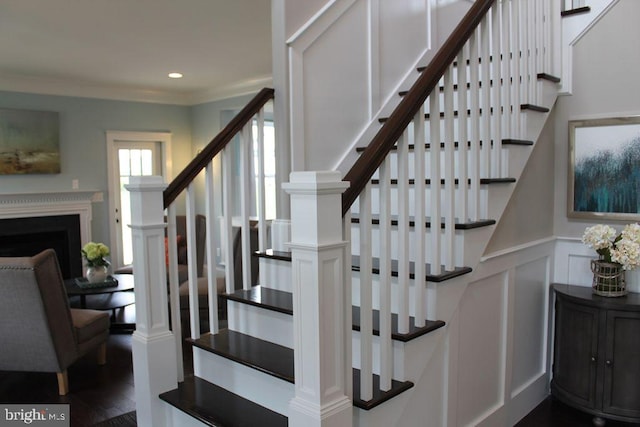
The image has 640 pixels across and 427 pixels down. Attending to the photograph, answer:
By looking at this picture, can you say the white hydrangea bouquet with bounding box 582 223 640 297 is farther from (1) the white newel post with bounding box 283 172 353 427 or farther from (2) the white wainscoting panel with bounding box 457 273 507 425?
(1) the white newel post with bounding box 283 172 353 427

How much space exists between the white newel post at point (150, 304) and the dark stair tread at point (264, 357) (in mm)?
183

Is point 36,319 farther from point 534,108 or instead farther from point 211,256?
point 534,108

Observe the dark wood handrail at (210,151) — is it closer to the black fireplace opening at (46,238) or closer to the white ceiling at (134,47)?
the white ceiling at (134,47)

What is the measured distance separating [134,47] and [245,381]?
141 inches

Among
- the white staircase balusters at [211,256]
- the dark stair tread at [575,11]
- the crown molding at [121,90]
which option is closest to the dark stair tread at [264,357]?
the white staircase balusters at [211,256]

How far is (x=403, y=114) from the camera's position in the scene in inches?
73.2

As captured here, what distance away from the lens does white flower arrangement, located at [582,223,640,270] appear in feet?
8.82

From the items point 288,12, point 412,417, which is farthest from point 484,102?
point 412,417

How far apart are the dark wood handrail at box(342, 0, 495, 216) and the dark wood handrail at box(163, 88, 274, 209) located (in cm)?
92

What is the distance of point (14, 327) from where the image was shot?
3.24 meters


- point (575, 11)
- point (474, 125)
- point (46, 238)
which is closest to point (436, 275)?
point (474, 125)

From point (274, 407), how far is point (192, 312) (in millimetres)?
662

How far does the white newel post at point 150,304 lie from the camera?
2270 millimetres

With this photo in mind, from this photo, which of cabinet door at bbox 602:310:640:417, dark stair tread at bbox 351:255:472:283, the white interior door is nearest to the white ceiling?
the white interior door
